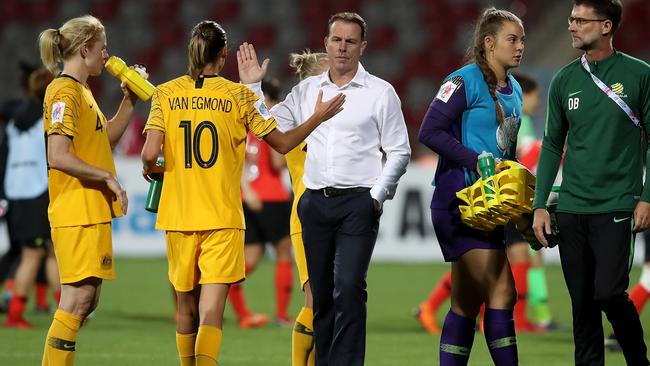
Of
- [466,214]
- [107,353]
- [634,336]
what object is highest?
[466,214]

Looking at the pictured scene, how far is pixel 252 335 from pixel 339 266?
359cm

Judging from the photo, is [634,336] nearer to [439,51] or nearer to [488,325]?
[488,325]

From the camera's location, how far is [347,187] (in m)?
6.16

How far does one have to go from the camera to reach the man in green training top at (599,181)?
19.1ft

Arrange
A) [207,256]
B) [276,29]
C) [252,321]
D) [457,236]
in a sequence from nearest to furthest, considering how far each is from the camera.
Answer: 1. [457,236]
2. [207,256]
3. [252,321]
4. [276,29]

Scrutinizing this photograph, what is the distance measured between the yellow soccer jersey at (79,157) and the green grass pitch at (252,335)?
1.89 meters

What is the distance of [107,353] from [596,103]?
13.7 ft

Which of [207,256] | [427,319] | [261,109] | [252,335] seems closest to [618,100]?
[261,109]

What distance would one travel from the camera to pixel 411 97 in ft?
72.5

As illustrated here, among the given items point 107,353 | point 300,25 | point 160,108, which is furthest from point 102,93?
point 160,108

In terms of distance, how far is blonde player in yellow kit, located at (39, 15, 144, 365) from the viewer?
6.10 m

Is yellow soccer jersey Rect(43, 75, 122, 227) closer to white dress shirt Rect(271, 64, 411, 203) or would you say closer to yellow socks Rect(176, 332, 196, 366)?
yellow socks Rect(176, 332, 196, 366)

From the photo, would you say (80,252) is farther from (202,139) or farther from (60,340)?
(202,139)

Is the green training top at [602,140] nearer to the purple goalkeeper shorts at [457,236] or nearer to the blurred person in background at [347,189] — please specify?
the purple goalkeeper shorts at [457,236]
